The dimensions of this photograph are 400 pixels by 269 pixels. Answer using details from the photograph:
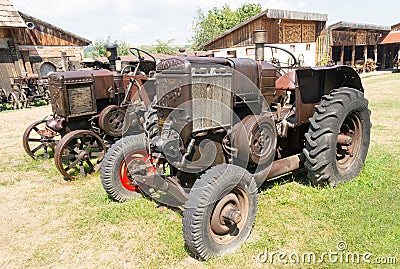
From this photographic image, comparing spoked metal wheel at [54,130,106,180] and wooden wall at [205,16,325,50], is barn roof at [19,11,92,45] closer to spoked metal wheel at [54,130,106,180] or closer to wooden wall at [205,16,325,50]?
wooden wall at [205,16,325,50]

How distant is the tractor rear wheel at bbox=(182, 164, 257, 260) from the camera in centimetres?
262

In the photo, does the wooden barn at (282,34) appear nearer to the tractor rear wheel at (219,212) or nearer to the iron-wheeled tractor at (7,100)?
the iron-wheeled tractor at (7,100)

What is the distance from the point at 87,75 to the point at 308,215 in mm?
4255

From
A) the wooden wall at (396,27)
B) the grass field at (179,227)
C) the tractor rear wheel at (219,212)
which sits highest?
the wooden wall at (396,27)

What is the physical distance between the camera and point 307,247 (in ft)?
9.37

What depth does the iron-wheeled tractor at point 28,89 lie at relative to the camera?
43.6ft

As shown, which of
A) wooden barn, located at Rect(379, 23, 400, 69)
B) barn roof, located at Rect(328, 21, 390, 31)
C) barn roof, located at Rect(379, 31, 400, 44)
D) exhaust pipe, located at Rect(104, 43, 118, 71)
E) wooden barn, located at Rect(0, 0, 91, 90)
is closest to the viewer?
exhaust pipe, located at Rect(104, 43, 118, 71)

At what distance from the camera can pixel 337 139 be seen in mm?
3900

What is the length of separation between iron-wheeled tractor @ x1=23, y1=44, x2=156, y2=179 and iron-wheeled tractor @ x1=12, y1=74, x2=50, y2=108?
831 cm

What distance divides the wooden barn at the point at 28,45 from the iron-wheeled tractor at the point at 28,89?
0.86 m

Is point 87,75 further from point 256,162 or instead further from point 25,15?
point 25,15

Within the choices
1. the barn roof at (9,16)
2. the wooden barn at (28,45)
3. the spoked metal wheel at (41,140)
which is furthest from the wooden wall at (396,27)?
the spoked metal wheel at (41,140)

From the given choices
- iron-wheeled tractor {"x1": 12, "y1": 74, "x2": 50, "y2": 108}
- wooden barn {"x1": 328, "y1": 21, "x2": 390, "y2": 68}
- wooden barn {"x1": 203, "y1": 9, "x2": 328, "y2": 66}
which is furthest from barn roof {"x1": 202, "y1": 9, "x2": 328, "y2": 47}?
iron-wheeled tractor {"x1": 12, "y1": 74, "x2": 50, "y2": 108}

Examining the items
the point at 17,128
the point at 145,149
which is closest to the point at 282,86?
the point at 145,149
